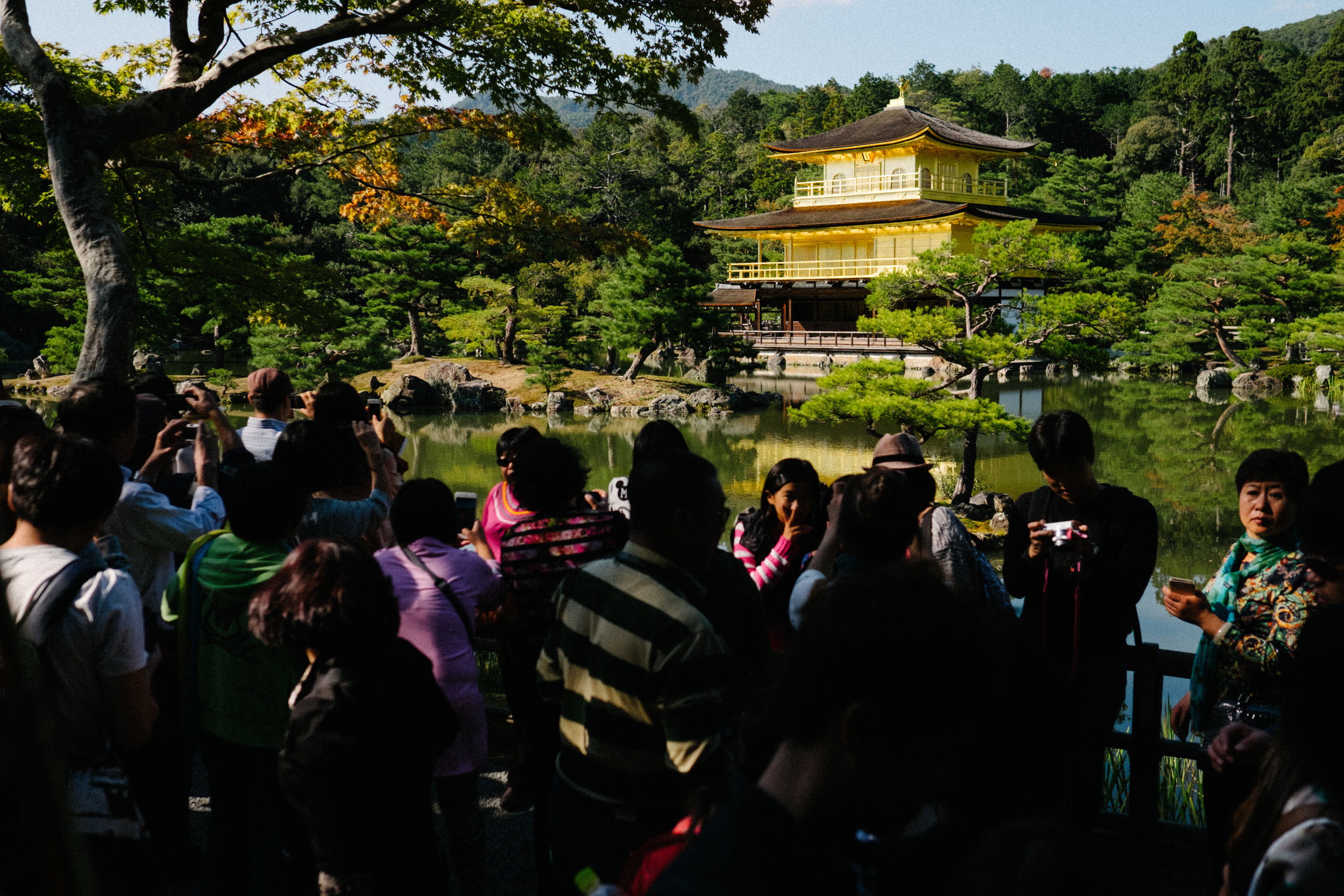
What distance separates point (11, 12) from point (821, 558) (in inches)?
161

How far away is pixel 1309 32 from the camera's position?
79.4 meters

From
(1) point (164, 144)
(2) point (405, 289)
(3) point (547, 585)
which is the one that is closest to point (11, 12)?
(1) point (164, 144)

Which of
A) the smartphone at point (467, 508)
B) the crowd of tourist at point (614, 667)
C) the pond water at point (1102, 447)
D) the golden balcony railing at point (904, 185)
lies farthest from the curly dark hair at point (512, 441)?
the golden balcony railing at point (904, 185)

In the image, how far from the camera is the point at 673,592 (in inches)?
53.8

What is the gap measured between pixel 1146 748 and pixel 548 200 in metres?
25.9

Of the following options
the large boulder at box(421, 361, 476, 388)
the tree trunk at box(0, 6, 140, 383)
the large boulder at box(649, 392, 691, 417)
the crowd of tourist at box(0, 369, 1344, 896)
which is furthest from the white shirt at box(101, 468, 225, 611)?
the large boulder at box(421, 361, 476, 388)

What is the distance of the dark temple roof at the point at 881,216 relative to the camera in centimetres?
2212

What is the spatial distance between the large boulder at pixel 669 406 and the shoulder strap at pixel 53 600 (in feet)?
54.3

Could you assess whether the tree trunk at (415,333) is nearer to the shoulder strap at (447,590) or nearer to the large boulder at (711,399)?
the large boulder at (711,399)

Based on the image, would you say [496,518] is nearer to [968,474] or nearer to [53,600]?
[53,600]

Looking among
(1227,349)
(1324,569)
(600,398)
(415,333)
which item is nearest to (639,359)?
(600,398)

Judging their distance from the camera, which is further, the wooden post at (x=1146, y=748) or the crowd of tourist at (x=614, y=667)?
the wooden post at (x=1146, y=748)

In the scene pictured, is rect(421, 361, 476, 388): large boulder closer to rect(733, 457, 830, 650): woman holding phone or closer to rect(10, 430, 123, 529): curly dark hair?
rect(733, 457, 830, 650): woman holding phone

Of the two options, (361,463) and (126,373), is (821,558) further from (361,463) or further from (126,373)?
(126,373)
